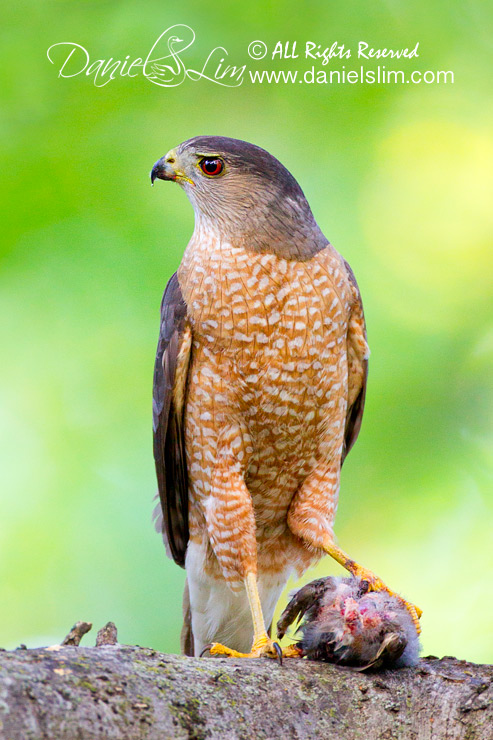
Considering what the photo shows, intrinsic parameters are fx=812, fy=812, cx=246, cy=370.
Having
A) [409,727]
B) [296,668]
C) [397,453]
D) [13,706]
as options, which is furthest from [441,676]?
[397,453]

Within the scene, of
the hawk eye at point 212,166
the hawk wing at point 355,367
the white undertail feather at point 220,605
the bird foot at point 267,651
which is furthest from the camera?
the white undertail feather at point 220,605

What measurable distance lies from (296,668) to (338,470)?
1354mm

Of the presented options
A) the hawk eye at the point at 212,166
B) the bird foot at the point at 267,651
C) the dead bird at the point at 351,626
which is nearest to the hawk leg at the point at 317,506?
the dead bird at the point at 351,626

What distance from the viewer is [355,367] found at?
423cm

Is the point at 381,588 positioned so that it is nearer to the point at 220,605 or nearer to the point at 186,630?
the point at 220,605

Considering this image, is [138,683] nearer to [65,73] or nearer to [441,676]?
[441,676]

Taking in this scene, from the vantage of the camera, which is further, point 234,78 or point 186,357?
point 234,78

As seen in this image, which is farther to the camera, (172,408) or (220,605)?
(220,605)

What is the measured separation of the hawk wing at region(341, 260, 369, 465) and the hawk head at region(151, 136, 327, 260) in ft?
1.26

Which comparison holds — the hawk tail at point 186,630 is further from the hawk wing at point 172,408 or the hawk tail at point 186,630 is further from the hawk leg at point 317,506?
the hawk leg at point 317,506

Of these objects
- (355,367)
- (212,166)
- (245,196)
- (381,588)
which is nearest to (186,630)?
(381,588)

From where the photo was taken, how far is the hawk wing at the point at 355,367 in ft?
13.4

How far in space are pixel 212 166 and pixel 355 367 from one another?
1253 mm

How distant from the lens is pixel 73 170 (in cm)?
486
